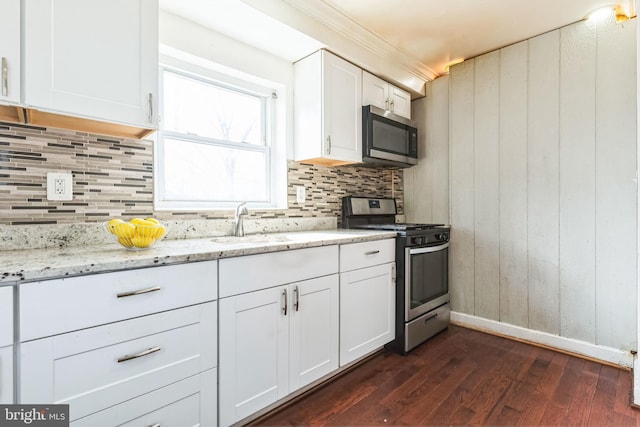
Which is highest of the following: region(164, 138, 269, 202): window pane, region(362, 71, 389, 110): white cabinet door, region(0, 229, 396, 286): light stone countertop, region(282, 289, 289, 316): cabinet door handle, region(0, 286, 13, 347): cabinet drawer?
region(362, 71, 389, 110): white cabinet door

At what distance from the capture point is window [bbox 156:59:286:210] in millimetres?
1898

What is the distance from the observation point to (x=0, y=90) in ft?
3.56

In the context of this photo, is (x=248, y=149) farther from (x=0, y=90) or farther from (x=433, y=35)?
(x=433, y=35)

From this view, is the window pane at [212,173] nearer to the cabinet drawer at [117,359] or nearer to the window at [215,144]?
the window at [215,144]

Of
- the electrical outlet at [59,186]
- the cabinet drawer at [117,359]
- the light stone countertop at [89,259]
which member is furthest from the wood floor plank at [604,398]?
the electrical outlet at [59,186]

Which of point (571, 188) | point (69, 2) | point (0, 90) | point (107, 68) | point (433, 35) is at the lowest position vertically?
point (571, 188)

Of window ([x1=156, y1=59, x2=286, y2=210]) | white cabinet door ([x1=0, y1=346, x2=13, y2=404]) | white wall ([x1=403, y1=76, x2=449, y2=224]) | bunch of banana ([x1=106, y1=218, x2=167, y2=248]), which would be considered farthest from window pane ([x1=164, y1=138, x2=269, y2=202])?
white wall ([x1=403, y1=76, x2=449, y2=224])

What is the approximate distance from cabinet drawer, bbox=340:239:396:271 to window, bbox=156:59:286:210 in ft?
2.39

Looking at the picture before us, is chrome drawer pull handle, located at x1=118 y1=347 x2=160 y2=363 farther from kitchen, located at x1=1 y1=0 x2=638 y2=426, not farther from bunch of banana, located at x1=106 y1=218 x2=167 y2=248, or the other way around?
kitchen, located at x1=1 y1=0 x2=638 y2=426

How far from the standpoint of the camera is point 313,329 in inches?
67.2

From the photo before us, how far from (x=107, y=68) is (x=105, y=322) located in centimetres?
99

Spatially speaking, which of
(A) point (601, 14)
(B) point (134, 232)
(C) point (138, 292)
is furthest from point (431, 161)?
(C) point (138, 292)


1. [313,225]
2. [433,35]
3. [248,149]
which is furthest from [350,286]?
[433,35]

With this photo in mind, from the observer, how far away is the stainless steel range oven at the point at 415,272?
2266mm
